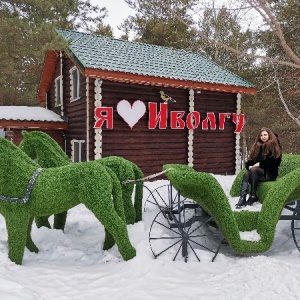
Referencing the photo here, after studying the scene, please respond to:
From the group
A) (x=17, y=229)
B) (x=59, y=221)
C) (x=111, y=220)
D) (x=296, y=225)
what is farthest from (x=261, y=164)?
(x=17, y=229)

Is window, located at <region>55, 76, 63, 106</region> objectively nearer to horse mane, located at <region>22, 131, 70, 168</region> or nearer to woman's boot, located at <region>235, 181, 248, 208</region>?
horse mane, located at <region>22, 131, 70, 168</region>

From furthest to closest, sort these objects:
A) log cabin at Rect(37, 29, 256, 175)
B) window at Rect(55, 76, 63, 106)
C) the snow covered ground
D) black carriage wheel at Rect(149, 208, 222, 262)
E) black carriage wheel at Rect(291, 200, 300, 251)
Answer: window at Rect(55, 76, 63, 106)
log cabin at Rect(37, 29, 256, 175)
black carriage wheel at Rect(291, 200, 300, 251)
black carriage wheel at Rect(149, 208, 222, 262)
the snow covered ground

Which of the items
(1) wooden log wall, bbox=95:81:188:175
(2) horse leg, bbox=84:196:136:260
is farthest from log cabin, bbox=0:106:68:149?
(2) horse leg, bbox=84:196:136:260

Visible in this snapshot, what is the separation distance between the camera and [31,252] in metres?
4.82

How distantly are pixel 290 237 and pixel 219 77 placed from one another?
24.7 ft

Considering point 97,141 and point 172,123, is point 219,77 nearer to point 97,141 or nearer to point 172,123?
point 172,123

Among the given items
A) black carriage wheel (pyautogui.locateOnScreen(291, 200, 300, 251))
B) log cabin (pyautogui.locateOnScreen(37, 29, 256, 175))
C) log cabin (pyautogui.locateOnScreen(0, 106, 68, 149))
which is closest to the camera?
black carriage wheel (pyautogui.locateOnScreen(291, 200, 300, 251))

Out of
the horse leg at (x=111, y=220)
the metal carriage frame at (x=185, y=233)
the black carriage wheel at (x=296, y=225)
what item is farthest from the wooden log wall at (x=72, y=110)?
the black carriage wheel at (x=296, y=225)

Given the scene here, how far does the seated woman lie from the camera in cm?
560

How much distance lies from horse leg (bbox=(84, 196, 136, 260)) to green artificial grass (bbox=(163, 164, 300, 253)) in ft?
3.07

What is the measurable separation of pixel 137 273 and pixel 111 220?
76 centimetres

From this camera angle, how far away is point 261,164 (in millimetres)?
5840

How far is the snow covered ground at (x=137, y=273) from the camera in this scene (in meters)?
3.51

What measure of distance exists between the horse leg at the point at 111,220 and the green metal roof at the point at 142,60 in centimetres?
557
